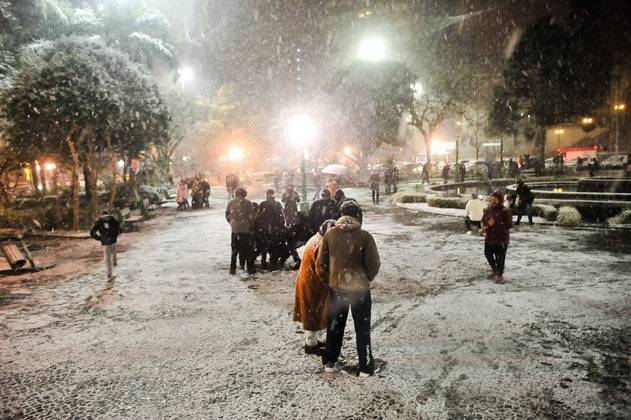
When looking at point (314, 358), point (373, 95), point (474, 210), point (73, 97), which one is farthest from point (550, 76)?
point (314, 358)

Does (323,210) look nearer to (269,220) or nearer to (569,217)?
(269,220)

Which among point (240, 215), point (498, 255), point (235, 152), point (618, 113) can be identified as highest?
point (618, 113)

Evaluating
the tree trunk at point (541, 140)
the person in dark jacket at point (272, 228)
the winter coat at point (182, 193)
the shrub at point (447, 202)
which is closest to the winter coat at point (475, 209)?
the person in dark jacket at point (272, 228)

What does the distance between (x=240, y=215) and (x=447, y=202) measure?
12.1m

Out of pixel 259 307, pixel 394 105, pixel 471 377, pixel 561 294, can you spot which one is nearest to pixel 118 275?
pixel 259 307

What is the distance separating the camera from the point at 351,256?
4.23 m

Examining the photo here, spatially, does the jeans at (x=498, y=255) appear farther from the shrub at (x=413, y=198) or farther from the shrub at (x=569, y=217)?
the shrub at (x=413, y=198)

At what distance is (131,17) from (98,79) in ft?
55.9

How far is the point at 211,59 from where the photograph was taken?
62250 mm

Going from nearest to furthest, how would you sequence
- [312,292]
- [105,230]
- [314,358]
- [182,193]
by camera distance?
1. [312,292]
2. [314,358]
3. [105,230]
4. [182,193]

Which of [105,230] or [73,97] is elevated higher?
[73,97]

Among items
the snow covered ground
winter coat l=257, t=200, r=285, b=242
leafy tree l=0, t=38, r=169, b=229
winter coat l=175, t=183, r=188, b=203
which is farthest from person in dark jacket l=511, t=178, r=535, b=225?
winter coat l=175, t=183, r=188, b=203

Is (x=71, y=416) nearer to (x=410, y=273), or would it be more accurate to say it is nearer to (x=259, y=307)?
(x=259, y=307)

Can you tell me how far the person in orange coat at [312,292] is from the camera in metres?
4.61
